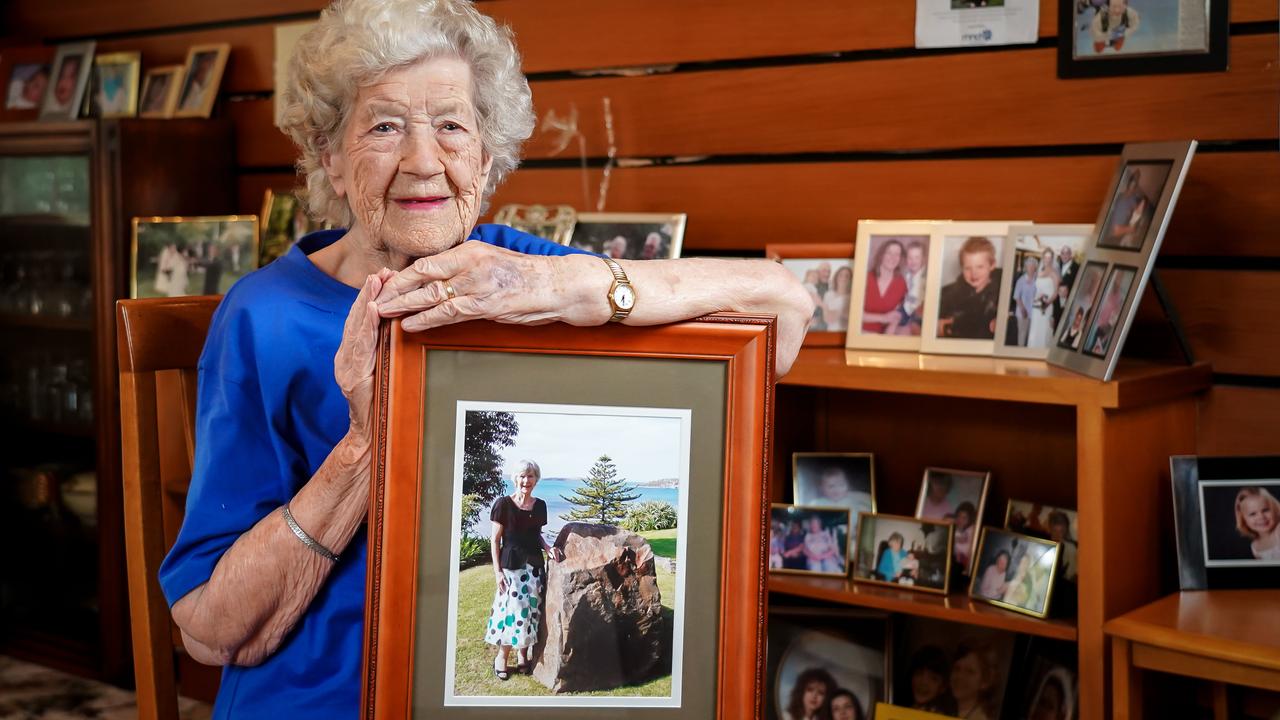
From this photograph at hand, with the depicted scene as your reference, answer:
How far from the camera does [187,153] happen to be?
145 inches

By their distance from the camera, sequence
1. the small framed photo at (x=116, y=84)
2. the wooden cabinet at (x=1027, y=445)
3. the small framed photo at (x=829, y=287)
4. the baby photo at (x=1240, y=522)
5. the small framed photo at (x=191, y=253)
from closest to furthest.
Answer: the wooden cabinet at (x=1027, y=445)
the baby photo at (x=1240, y=522)
the small framed photo at (x=829, y=287)
the small framed photo at (x=191, y=253)
the small framed photo at (x=116, y=84)

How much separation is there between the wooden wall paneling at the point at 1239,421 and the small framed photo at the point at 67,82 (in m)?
3.73

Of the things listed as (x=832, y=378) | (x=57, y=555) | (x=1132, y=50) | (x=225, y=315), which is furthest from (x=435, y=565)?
(x=57, y=555)

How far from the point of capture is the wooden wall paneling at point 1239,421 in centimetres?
214

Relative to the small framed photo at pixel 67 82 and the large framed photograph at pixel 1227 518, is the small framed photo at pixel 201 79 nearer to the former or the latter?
the small framed photo at pixel 67 82

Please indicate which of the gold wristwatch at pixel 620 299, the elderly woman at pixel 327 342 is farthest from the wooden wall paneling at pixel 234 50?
the gold wristwatch at pixel 620 299

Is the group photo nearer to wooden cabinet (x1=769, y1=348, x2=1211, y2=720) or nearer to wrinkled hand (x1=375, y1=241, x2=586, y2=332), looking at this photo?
wrinkled hand (x1=375, y1=241, x2=586, y2=332)

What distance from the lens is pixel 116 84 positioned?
4020 millimetres

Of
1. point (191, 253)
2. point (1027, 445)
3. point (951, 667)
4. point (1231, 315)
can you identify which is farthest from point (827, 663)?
point (191, 253)

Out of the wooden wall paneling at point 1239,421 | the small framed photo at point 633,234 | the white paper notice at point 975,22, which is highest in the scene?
the white paper notice at point 975,22

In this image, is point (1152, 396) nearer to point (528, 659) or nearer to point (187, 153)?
point (528, 659)

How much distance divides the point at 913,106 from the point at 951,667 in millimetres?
1196

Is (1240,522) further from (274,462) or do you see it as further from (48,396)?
(48,396)

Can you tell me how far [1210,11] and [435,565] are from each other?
185cm
